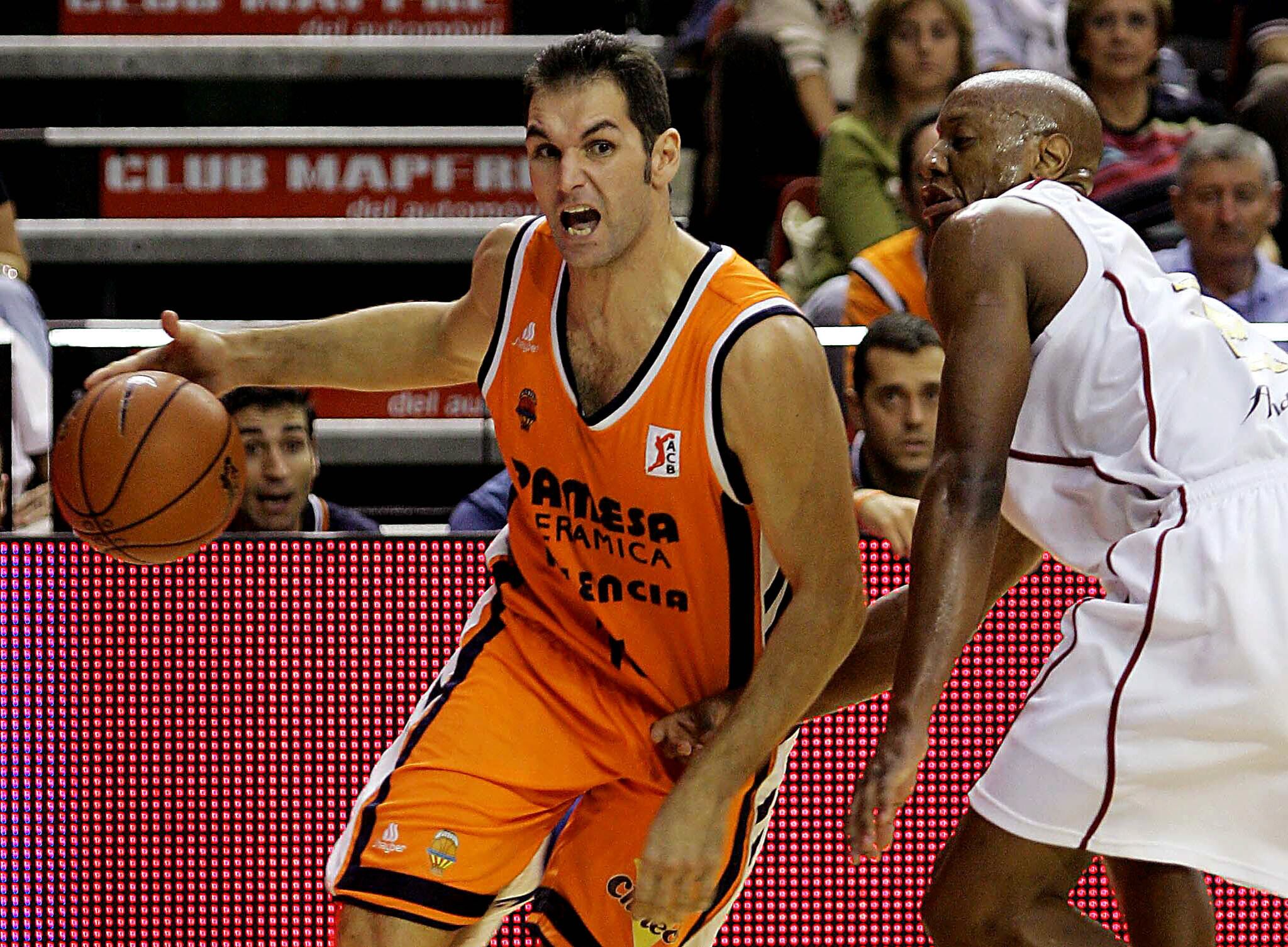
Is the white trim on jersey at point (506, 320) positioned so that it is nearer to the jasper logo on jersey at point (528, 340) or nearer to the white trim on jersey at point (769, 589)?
the jasper logo on jersey at point (528, 340)

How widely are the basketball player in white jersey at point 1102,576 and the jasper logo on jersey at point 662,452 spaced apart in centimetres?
50

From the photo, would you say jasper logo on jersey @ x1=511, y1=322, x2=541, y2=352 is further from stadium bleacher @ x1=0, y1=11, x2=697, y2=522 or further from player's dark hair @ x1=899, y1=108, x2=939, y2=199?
stadium bleacher @ x1=0, y1=11, x2=697, y2=522

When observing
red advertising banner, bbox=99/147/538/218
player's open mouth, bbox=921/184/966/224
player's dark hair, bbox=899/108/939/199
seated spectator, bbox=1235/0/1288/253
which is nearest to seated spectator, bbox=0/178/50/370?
red advertising banner, bbox=99/147/538/218

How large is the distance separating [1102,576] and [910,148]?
2699mm

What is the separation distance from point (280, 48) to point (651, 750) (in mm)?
5525

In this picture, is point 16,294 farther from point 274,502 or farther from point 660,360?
point 660,360

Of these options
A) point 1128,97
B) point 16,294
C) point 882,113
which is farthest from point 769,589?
point 1128,97

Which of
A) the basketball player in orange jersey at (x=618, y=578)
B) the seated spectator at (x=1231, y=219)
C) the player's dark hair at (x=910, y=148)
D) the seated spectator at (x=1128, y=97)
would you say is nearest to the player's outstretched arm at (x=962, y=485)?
the basketball player in orange jersey at (x=618, y=578)

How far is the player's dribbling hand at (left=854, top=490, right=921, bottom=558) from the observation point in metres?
3.92

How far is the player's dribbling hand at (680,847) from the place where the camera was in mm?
2961

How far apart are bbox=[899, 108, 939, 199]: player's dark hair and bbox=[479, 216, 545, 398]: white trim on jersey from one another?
2.15 metres

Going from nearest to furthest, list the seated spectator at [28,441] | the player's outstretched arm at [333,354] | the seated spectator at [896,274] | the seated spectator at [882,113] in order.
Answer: the player's outstretched arm at [333,354] < the seated spectator at [28,441] < the seated spectator at [896,274] < the seated spectator at [882,113]

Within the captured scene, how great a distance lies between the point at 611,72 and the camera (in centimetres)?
316

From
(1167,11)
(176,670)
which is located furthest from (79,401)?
(1167,11)
